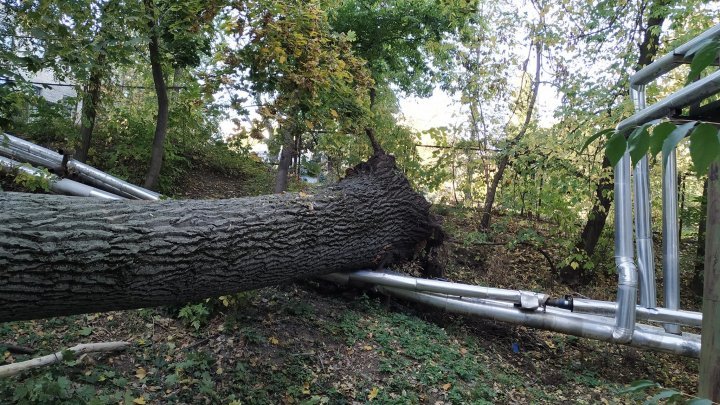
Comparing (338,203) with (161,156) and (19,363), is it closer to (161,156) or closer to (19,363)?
(19,363)

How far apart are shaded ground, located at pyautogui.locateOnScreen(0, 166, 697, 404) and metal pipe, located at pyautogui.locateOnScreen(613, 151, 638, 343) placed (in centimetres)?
66

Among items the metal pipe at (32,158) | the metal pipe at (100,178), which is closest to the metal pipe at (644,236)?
the metal pipe at (100,178)

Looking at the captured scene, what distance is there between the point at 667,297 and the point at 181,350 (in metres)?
4.98

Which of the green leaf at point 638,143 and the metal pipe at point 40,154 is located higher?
the metal pipe at point 40,154

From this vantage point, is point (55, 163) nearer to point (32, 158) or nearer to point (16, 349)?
point (32, 158)

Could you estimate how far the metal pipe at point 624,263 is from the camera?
4633 mm

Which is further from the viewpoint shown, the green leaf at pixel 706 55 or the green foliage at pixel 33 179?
the green foliage at pixel 33 179

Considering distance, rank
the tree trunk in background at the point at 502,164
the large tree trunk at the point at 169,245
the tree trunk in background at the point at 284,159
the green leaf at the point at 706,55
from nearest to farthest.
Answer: the green leaf at the point at 706,55 → the large tree trunk at the point at 169,245 → the tree trunk in background at the point at 284,159 → the tree trunk in background at the point at 502,164

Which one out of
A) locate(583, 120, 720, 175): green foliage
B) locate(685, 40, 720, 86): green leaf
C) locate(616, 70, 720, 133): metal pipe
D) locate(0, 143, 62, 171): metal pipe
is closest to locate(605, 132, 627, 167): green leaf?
locate(583, 120, 720, 175): green foliage

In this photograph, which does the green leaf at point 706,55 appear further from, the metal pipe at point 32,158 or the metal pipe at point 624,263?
the metal pipe at point 32,158

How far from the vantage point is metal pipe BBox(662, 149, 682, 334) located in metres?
4.96

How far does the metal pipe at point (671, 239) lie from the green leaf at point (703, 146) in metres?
4.85

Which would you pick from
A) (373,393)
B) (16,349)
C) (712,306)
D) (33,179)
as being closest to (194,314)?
(16,349)

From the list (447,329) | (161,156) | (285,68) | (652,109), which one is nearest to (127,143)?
(161,156)
